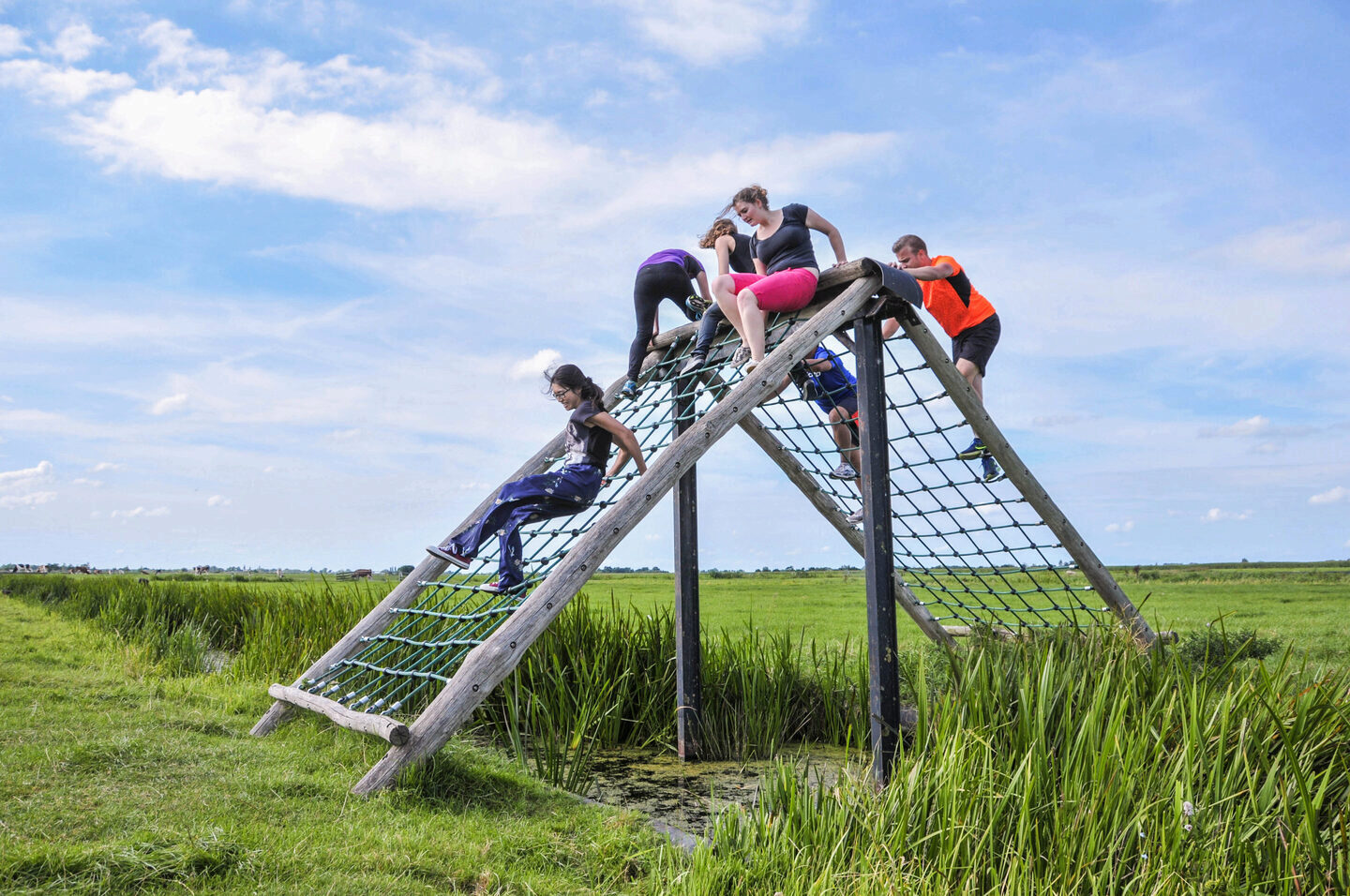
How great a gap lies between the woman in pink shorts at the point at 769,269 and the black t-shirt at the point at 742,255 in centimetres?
7

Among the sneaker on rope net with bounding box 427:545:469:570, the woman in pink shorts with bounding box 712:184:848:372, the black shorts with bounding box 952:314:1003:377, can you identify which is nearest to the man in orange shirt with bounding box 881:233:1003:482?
the black shorts with bounding box 952:314:1003:377

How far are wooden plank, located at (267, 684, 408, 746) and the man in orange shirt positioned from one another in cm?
379

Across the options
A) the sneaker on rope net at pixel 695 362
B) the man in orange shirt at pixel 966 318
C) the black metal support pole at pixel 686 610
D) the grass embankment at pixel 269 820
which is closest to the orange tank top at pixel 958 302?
the man in orange shirt at pixel 966 318

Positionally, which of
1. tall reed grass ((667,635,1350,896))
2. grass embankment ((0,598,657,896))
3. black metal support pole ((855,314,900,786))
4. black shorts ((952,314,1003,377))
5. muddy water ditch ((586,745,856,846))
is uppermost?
black shorts ((952,314,1003,377))

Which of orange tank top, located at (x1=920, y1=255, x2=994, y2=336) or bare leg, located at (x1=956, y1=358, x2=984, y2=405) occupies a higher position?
orange tank top, located at (x1=920, y1=255, x2=994, y2=336)

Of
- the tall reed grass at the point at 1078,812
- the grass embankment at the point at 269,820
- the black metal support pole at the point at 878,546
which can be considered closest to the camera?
the tall reed grass at the point at 1078,812

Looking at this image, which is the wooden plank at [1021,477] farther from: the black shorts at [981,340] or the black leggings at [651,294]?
the black leggings at [651,294]

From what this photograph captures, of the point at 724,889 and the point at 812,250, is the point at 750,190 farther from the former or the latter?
the point at 724,889

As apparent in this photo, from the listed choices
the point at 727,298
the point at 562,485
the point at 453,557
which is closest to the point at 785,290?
the point at 727,298

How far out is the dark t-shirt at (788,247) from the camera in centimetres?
550

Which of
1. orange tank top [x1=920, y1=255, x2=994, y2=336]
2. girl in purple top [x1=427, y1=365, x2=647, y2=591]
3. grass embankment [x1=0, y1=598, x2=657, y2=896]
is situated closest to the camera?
grass embankment [x1=0, y1=598, x2=657, y2=896]

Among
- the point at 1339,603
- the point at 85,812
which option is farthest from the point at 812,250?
the point at 1339,603

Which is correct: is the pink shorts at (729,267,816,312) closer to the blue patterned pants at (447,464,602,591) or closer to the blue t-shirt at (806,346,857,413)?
the blue t-shirt at (806,346,857,413)

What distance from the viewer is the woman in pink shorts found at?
16.8ft
